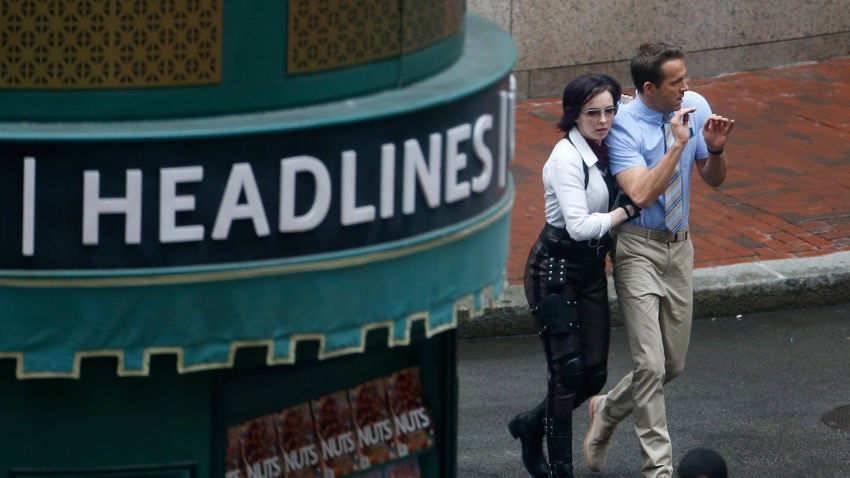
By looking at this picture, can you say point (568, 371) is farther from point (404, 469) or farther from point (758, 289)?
point (758, 289)

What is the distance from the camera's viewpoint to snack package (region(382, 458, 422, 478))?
17.2ft

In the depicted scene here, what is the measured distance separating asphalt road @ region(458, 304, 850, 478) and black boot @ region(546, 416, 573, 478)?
1.54 ft

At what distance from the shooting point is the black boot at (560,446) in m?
7.10

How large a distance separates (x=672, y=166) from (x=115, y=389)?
310 centimetres

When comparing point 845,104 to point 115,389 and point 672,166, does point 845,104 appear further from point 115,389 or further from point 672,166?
point 115,389

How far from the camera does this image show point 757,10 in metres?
14.2

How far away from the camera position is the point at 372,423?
16.6 ft

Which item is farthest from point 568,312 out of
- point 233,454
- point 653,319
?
point 233,454

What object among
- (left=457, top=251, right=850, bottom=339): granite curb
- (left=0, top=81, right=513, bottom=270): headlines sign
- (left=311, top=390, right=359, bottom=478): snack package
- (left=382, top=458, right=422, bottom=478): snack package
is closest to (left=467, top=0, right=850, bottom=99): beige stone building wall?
(left=457, top=251, right=850, bottom=339): granite curb

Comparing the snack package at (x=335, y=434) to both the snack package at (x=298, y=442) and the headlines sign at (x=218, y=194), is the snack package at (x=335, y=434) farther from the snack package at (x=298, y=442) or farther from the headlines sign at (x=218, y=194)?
the headlines sign at (x=218, y=194)

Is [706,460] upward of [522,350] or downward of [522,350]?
upward

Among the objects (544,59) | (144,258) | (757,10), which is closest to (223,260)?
(144,258)

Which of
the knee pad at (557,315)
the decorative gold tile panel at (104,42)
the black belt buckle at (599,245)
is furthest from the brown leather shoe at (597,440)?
the decorative gold tile panel at (104,42)

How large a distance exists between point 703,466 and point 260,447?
6.22 ft
